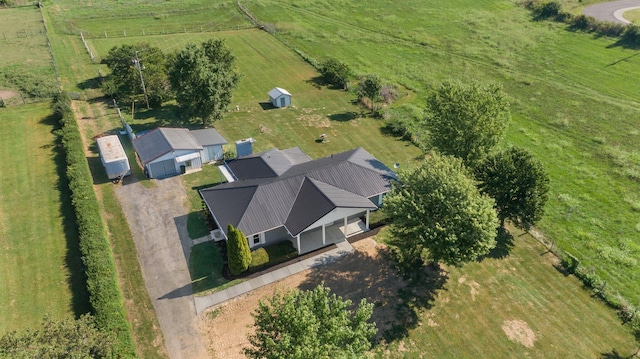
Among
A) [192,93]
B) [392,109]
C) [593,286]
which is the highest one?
[192,93]

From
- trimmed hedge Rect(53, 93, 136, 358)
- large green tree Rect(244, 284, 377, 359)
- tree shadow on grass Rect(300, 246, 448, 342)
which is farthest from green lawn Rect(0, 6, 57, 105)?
large green tree Rect(244, 284, 377, 359)

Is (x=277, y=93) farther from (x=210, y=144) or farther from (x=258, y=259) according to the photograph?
(x=258, y=259)

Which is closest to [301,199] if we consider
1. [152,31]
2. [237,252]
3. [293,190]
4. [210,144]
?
[293,190]

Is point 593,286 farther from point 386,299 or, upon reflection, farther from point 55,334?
point 55,334

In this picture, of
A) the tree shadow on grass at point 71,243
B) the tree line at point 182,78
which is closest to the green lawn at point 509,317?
the tree shadow on grass at point 71,243

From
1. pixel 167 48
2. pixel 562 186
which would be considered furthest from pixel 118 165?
pixel 562 186

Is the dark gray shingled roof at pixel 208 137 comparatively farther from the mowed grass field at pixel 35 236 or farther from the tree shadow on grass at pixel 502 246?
the tree shadow on grass at pixel 502 246
